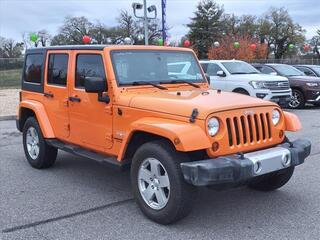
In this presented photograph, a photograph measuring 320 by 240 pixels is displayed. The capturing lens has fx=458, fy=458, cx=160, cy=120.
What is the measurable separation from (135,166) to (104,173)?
1976 mm

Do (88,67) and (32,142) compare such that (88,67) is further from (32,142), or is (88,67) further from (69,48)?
(32,142)

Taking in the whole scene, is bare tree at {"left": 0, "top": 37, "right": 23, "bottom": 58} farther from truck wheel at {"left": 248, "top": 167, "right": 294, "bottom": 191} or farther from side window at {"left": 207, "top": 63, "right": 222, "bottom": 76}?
truck wheel at {"left": 248, "top": 167, "right": 294, "bottom": 191}

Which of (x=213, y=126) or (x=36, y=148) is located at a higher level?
(x=213, y=126)

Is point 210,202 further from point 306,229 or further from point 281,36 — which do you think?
point 281,36

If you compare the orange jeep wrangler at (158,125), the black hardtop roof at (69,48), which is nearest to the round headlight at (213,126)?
the orange jeep wrangler at (158,125)

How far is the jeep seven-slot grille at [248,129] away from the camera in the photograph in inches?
176

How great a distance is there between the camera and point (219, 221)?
15.3 ft

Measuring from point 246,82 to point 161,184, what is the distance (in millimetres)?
9833

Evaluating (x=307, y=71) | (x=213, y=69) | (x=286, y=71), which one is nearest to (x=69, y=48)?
(x=213, y=69)

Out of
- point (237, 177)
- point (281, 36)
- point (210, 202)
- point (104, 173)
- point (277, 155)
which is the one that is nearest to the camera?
point (237, 177)

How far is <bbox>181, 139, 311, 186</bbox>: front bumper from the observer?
408cm

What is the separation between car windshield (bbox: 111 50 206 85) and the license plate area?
1.70 m

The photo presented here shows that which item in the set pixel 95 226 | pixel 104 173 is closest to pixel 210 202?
pixel 95 226

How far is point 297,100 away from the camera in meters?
16.0
